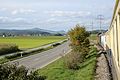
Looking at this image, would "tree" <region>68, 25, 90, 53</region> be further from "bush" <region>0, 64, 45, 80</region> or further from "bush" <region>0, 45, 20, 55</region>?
"bush" <region>0, 64, 45, 80</region>

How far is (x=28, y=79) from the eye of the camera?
322 inches

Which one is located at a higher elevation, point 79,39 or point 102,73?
point 79,39

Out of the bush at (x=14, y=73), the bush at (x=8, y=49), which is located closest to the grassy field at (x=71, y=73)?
the bush at (x=14, y=73)

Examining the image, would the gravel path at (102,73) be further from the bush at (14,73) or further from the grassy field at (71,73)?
the bush at (14,73)

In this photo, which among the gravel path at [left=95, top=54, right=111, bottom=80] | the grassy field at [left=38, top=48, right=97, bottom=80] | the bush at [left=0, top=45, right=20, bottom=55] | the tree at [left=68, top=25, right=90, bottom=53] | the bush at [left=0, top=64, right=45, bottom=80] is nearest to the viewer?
the bush at [left=0, top=64, right=45, bottom=80]

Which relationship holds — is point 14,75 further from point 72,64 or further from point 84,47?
point 84,47

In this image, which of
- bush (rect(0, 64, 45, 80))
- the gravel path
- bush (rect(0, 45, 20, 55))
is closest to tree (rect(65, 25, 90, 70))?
the gravel path

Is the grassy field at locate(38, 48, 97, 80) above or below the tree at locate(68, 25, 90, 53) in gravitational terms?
below

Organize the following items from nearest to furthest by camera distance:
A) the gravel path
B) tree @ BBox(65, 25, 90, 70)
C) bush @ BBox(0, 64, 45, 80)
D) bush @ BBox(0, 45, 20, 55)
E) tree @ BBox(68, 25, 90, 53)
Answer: bush @ BBox(0, 64, 45, 80), the gravel path, tree @ BBox(65, 25, 90, 70), tree @ BBox(68, 25, 90, 53), bush @ BBox(0, 45, 20, 55)

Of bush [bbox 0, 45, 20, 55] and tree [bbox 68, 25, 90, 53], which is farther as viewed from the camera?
bush [bbox 0, 45, 20, 55]

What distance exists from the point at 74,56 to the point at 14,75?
22.8m

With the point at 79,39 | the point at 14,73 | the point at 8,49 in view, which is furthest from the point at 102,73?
the point at 8,49

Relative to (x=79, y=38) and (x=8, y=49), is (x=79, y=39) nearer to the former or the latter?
(x=79, y=38)

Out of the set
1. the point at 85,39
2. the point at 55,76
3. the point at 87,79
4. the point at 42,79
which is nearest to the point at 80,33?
the point at 85,39
